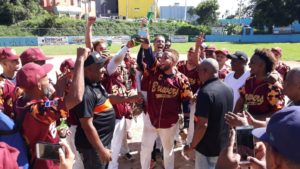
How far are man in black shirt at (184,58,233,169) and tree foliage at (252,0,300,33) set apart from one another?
54876 mm

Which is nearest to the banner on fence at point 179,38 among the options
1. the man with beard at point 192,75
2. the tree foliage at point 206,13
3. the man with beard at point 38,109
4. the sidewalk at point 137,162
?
the tree foliage at point 206,13

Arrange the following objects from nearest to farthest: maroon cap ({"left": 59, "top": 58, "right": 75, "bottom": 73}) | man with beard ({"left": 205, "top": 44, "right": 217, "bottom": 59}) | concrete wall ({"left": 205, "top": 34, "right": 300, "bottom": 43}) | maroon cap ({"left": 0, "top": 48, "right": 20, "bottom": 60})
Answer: maroon cap ({"left": 0, "top": 48, "right": 20, "bottom": 60})
maroon cap ({"left": 59, "top": 58, "right": 75, "bottom": 73})
man with beard ({"left": 205, "top": 44, "right": 217, "bottom": 59})
concrete wall ({"left": 205, "top": 34, "right": 300, "bottom": 43})

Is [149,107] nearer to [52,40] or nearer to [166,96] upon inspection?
[166,96]

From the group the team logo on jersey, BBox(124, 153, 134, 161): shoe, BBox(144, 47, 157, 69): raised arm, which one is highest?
BBox(144, 47, 157, 69): raised arm

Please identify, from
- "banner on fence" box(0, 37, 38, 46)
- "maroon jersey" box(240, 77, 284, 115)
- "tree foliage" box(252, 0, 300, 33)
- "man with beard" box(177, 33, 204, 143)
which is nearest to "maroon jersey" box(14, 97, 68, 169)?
"maroon jersey" box(240, 77, 284, 115)

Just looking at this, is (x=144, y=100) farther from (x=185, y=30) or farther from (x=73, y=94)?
(x=185, y=30)

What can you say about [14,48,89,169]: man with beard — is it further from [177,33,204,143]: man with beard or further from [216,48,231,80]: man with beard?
[216,48,231,80]: man with beard

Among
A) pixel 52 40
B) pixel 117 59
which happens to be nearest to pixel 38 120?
pixel 117 59

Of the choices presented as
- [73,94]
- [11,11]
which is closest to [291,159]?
[73,94]

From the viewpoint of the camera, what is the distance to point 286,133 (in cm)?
183

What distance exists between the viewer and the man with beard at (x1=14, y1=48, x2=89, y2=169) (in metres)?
3.11

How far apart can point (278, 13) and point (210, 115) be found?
181 feet

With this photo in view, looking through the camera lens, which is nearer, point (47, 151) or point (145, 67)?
point (47, 151)

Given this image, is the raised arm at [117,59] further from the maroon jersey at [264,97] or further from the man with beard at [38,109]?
the man with beard at [38,109]
